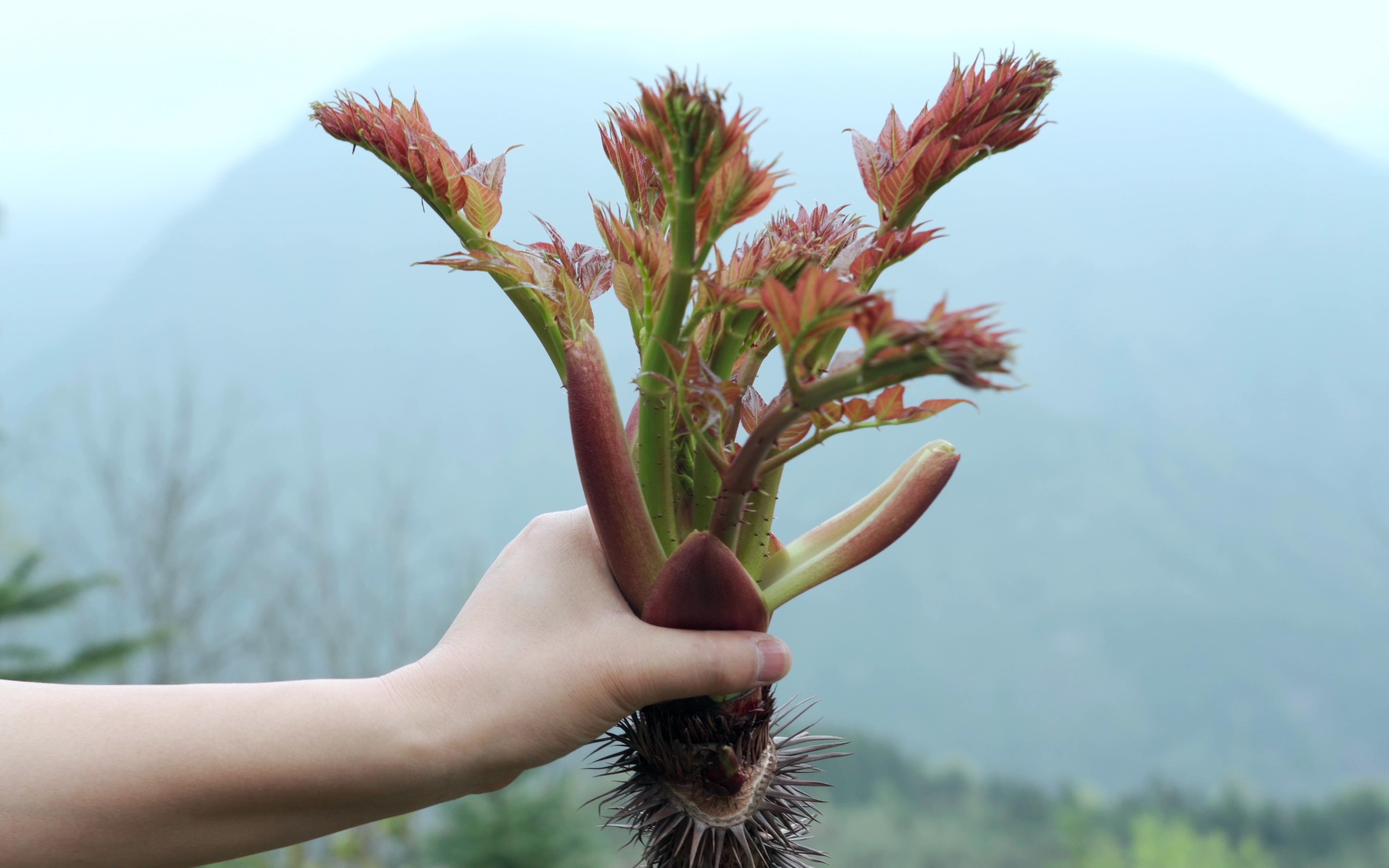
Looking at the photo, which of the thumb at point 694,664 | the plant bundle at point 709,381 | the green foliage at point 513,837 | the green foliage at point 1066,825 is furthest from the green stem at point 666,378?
the green foliage at point 1066,825

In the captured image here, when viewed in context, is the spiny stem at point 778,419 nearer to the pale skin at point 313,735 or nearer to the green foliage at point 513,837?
the pale skin at point 313,735

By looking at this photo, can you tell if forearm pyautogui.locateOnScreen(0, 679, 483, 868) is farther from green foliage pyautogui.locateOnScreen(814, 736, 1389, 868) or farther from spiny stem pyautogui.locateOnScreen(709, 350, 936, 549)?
green foliage pyautogui.locateOnScreen(814, 736, 1389, 868)

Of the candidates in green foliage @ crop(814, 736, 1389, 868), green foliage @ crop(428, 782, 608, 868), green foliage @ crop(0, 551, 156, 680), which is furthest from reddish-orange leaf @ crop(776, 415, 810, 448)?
green foliage @ crop(814, 736, 1389, 868)

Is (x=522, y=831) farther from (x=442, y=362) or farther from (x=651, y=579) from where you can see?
(x=442, y=362)

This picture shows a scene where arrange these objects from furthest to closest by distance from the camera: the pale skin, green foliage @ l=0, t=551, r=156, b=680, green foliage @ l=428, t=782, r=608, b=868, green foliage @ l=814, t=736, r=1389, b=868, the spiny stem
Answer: green foliage @ l=814, t=736, r=1389, b=868, green foliage @ l=428, t=782, r=608, b=868, green foliage @ l=0, t=551, r=156, b=680, the pale skin, the spiny stem

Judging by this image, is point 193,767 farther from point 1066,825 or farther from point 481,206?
point 1066,825

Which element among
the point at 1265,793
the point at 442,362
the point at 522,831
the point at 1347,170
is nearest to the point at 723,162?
the point at 522,831
